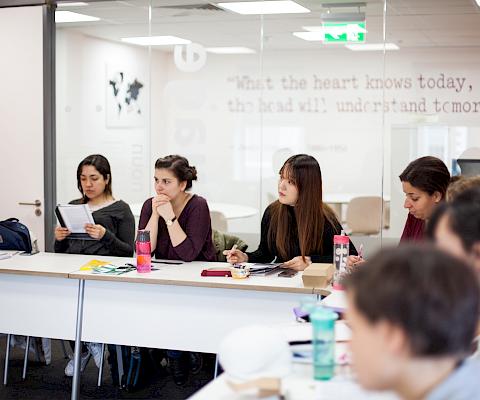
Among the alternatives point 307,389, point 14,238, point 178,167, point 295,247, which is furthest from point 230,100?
point 307,389

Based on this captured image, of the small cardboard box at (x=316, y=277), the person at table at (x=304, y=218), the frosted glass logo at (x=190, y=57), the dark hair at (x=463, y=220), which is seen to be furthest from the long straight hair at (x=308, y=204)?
the dark hair at (x=463, y=220)

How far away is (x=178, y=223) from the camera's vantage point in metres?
4.71

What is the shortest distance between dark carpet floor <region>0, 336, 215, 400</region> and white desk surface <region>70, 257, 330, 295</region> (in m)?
0.76

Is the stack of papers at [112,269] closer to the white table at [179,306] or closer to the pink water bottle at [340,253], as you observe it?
the white table at [179,306]

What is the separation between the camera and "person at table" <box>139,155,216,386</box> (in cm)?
467

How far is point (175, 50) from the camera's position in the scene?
20.0 ft

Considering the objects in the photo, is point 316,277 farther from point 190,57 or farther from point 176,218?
point 190,57

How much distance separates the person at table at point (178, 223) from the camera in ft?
15.3

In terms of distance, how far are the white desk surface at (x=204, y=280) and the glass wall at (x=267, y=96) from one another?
68.5 inches

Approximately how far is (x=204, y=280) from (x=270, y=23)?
250 centimetres

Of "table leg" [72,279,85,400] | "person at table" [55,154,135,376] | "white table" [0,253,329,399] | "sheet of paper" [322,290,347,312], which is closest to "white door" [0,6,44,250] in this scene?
"person at table" [55,154,135,376]

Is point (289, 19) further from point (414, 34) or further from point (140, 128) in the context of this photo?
point (140, 128)

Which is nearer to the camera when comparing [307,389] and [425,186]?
[307,389]

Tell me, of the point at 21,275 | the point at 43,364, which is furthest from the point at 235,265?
the point at 43,364
